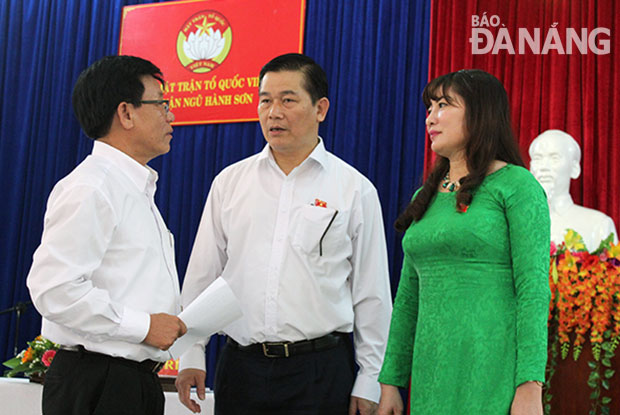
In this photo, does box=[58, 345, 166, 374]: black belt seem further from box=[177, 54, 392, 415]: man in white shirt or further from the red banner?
the red banner

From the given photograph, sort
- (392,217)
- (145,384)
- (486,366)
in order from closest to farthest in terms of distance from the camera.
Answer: (486,366)
(145,384)
(392,217)

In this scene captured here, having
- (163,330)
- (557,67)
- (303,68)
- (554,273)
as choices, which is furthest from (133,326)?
(557,67)

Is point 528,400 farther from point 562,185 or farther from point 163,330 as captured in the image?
point 562,185

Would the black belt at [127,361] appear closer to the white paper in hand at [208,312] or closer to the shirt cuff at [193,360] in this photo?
the white paper in hand at [208,312]

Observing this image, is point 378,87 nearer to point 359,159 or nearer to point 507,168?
point 359,159

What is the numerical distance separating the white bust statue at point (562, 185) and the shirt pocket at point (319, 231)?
1940 mm

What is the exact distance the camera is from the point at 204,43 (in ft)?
17.6

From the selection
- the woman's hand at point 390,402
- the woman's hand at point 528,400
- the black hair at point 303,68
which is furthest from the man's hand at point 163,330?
the black hair at point 303,68

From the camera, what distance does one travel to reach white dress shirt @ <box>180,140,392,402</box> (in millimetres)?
2035

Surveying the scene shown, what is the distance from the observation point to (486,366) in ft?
4.82

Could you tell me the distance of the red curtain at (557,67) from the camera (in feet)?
13.5

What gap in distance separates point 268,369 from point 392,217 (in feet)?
8.97

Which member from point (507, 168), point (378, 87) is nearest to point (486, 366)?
point (507, 168)

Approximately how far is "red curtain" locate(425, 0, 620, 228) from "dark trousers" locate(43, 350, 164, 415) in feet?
10.0
